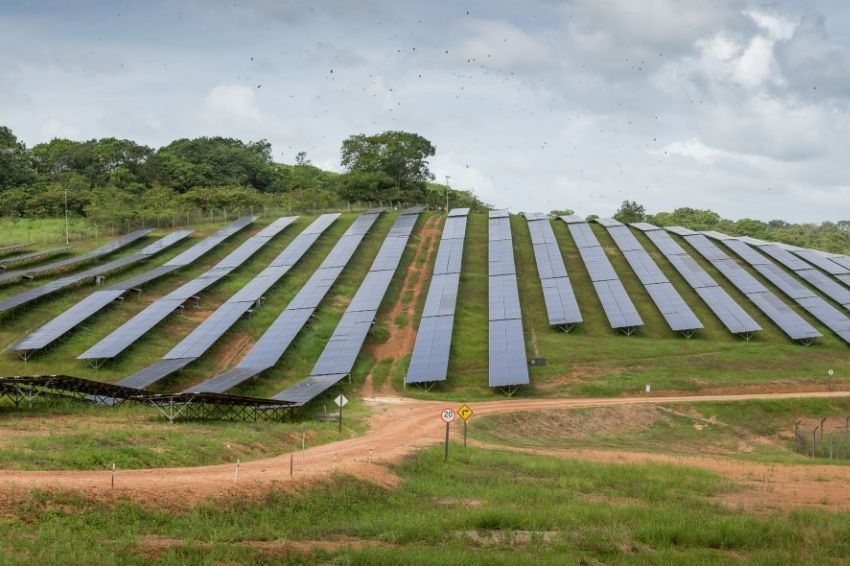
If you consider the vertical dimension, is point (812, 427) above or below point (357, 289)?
below

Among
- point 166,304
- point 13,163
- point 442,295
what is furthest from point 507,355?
point 13,163

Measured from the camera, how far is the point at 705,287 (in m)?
78.0

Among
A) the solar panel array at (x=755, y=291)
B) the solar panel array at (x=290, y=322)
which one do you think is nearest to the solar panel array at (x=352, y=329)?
A: the solar panel array at (x=290, y=322)

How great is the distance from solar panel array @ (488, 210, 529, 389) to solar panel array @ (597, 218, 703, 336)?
12.4 meters

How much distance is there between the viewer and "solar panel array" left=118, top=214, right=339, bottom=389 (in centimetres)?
5212

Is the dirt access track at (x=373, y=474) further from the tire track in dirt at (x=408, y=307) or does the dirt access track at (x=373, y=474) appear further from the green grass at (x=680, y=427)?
the tire track in dirt at (x=408, y=307)

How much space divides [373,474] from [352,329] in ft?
115

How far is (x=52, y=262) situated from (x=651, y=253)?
63.3 metres

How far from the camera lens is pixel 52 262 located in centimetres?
8144

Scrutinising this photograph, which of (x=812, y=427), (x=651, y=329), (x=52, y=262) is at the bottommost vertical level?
(x=812, y=427)

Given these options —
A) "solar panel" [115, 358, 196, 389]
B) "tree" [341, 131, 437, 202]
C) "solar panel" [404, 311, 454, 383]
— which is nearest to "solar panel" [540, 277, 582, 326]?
"solar panel" [404, 311, 454, 383]

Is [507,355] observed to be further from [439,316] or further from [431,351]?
[439,316]

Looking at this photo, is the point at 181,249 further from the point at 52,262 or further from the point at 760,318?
the point at 760,318

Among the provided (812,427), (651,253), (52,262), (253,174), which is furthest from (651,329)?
(253,174)
